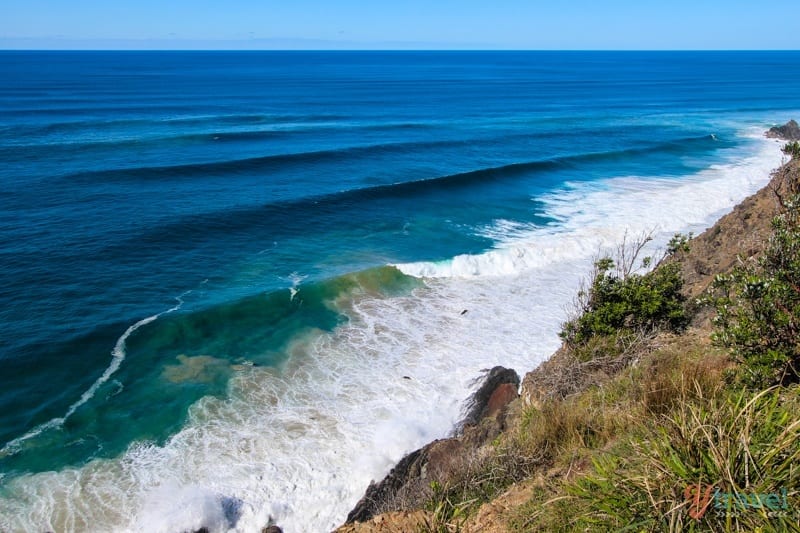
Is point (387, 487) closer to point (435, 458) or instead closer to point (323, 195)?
point (435, 458)

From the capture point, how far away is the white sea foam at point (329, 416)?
443 inches

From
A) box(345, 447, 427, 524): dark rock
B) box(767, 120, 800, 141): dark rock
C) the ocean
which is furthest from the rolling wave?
box(345, 447, 427, 524): dark rock

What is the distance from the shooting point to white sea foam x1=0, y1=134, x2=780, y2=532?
1125cm

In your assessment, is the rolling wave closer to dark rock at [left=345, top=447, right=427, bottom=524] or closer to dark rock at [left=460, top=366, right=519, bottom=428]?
dark rock at [left=460, top=366, right=519, bottom=428]

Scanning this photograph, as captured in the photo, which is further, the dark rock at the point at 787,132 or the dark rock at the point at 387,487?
the dark rock at the point at 787,132

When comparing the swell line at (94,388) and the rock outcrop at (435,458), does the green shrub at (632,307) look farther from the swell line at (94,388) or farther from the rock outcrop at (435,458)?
the swell line at (94,388)

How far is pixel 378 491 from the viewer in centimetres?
1126

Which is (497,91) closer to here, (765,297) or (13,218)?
(13,218)

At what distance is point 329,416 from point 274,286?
8.34m

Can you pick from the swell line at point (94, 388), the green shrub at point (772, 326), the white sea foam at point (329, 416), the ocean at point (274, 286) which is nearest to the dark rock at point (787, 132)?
the ocean at point (274, 286)

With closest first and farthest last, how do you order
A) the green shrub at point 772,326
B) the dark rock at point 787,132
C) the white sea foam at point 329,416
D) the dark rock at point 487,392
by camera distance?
the green shrub at point 772,326 → the white sea foam at point 329,416 → the dark rock at point 487,392 → the dark rock at point 787,132

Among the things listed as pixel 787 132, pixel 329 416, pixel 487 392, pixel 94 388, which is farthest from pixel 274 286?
pixel 787 132

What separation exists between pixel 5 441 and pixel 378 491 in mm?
9020

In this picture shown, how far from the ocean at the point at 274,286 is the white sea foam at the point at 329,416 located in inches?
2.2
